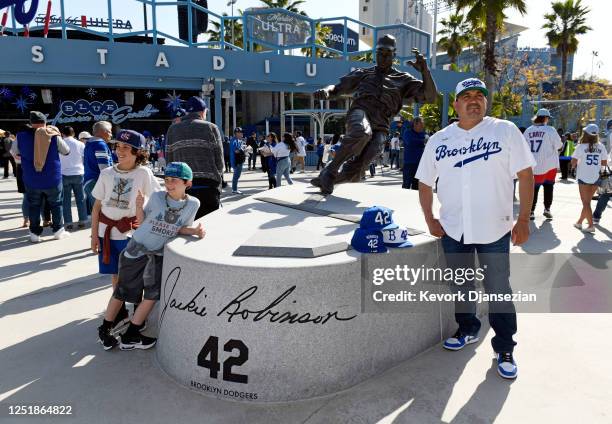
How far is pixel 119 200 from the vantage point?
375 cm

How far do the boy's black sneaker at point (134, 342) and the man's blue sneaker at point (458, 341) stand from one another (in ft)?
7.02

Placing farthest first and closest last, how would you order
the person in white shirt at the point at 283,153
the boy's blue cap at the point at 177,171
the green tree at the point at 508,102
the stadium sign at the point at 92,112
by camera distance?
the green tree at the point at 508,102 < the stadium sign at the point at 92,112 < the person in white shirt at the point at 283,153 < the boy's blue cap at the point at 177,171

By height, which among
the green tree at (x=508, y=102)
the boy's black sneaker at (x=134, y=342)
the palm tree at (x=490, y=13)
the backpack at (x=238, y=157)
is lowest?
the boy's black sneaker at (x=134, y=342)

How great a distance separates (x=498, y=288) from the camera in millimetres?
3070

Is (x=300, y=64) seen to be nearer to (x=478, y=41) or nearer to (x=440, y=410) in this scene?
(x=440, y=410)

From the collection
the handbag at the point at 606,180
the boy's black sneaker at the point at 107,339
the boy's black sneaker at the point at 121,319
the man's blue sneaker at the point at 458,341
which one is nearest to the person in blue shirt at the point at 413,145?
the handbag at the point at 606,180

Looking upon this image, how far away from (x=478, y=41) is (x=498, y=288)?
38.2 metres

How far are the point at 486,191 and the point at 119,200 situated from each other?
268 centimetres

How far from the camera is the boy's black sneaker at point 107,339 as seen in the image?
348cm

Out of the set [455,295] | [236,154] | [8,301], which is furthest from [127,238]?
[236,154]

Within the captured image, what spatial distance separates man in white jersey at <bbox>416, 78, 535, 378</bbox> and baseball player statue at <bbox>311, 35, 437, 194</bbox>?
190cm

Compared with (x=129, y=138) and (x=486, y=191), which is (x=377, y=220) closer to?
(x=486, y=191)

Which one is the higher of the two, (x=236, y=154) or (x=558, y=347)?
(x=236, y=154)

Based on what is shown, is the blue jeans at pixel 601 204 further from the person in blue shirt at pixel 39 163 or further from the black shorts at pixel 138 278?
the person in blue shirt at pixel 39 163
